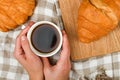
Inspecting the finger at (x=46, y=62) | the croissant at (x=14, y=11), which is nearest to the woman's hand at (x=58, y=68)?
the finger at (x=46, y=62)

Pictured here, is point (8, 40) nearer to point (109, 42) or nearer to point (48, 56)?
point (48, 56)

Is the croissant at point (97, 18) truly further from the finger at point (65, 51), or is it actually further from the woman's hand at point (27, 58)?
the woman's hand at point (27, 58)

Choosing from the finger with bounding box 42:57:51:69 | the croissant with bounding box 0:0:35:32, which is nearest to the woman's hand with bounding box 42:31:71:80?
the finger with bounding box 42:57:51:69

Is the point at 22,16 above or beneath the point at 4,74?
above

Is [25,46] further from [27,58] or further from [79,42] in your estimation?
[79,42]

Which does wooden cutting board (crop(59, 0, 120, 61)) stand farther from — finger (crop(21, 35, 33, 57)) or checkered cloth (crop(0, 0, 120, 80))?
finger (crop(21, 35, 33, 57))

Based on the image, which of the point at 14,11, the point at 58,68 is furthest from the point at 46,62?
the point at 14,11

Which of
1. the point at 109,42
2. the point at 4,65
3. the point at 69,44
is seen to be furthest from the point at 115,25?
the point at 4,65
